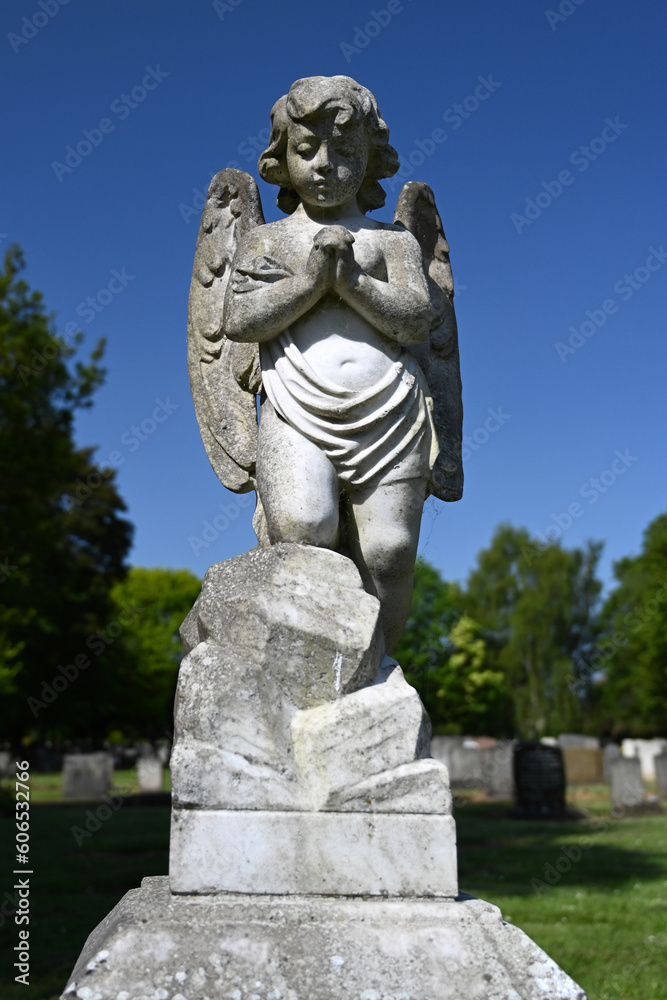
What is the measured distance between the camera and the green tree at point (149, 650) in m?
39.3

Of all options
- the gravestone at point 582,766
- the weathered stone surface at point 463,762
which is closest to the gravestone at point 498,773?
the weathered stone surface at point 463,762

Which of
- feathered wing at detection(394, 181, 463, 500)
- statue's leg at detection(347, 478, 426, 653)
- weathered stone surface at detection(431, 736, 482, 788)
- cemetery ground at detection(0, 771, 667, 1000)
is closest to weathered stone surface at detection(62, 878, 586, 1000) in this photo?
Result: statue's leg at detection(347, 478, 426, 653)

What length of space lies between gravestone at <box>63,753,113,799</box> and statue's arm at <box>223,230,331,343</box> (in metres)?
22.6

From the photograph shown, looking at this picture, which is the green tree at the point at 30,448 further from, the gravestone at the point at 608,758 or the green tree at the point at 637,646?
the green tree at the point at 637,646

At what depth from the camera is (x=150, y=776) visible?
2566 centimetres

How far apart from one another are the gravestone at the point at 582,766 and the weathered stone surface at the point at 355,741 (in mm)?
27459

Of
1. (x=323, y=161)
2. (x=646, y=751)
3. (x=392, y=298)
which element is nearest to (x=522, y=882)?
(x=392, y=298)

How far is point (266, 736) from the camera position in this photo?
10.1 ft

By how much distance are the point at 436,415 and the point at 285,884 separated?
2050 millimetres

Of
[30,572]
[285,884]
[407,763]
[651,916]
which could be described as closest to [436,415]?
[407,763]

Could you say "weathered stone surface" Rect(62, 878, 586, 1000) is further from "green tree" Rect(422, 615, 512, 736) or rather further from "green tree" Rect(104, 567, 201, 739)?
"green tree" Rect(422, 615, 512, 736)

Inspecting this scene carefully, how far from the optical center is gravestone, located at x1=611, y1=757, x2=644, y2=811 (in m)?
20.7

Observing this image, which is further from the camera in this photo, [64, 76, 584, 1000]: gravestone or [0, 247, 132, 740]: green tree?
[0, 247, 132, 740]: green tree

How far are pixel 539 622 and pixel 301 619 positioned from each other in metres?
46.5
